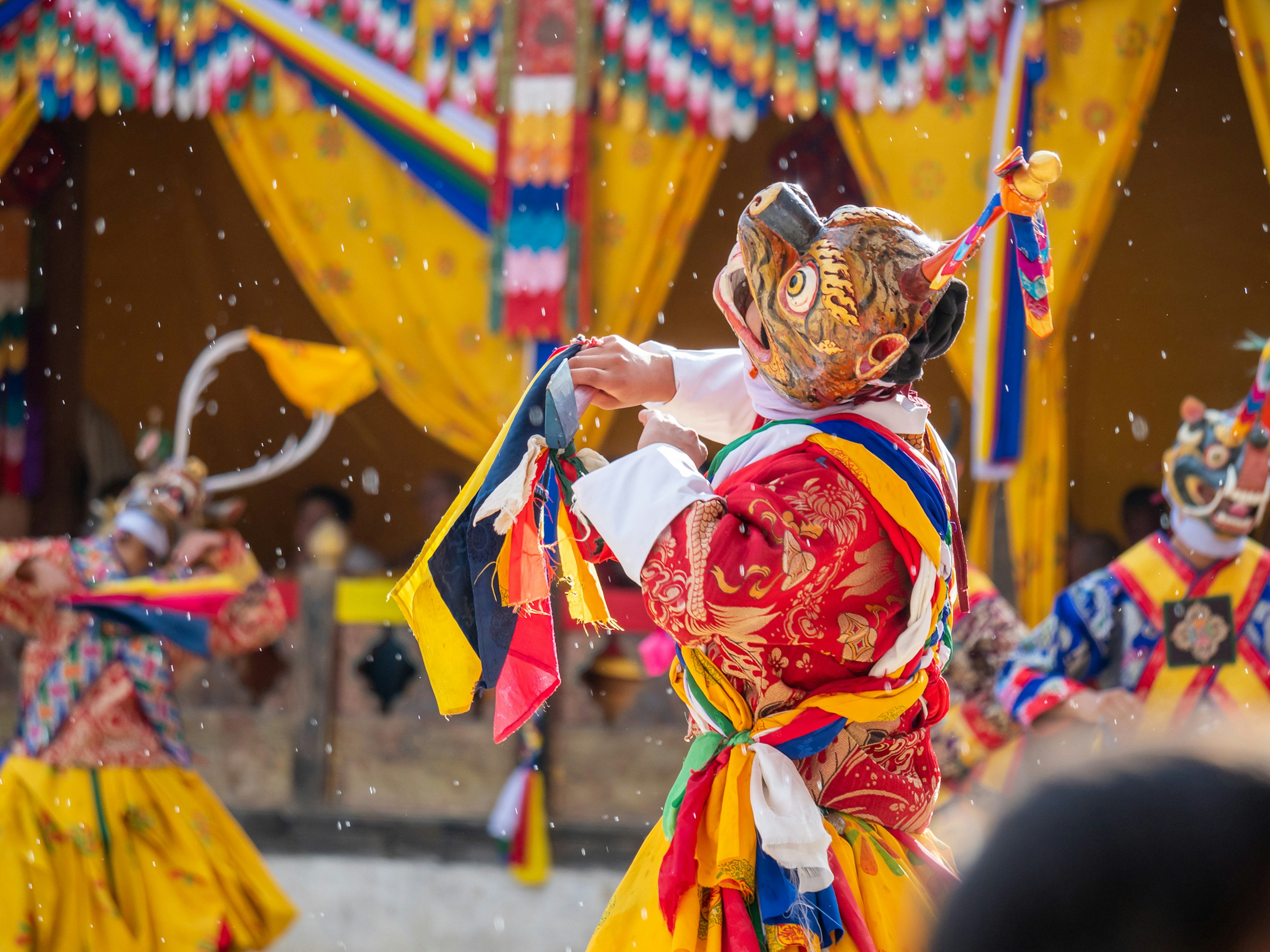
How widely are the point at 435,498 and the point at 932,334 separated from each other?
5.47m

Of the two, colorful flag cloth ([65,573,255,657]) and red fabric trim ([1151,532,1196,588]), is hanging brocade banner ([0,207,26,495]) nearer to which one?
colorful flag cloth ([65,573,255,657])

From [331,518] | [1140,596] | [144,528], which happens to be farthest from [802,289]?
[331,518]

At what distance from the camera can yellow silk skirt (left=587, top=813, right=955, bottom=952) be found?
1.34 metres

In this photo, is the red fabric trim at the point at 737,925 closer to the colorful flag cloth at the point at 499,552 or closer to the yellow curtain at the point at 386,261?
the colorful flag cloth at the point at 499,552

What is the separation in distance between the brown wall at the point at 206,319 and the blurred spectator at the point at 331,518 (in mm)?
244

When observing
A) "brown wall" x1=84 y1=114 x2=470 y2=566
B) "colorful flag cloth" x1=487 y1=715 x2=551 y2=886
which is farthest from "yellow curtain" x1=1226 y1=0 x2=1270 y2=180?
"brown wall" x1=84 y1=114 x2=470 y2=566

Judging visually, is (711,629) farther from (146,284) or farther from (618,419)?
(146,284)

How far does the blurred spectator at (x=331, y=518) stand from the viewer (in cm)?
659

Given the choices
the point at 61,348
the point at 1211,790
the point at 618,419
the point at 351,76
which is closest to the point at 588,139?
the point at 351,76

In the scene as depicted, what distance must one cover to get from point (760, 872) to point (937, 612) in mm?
352

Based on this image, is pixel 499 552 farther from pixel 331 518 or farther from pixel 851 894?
pixel 331 518

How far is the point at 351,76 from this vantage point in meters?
5.05

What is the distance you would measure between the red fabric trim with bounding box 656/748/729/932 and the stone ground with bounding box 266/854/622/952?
2844 millimetres

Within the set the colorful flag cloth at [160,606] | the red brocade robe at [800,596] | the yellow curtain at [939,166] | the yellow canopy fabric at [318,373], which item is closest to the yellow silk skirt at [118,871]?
the colorful flag cloth at [160,606]
